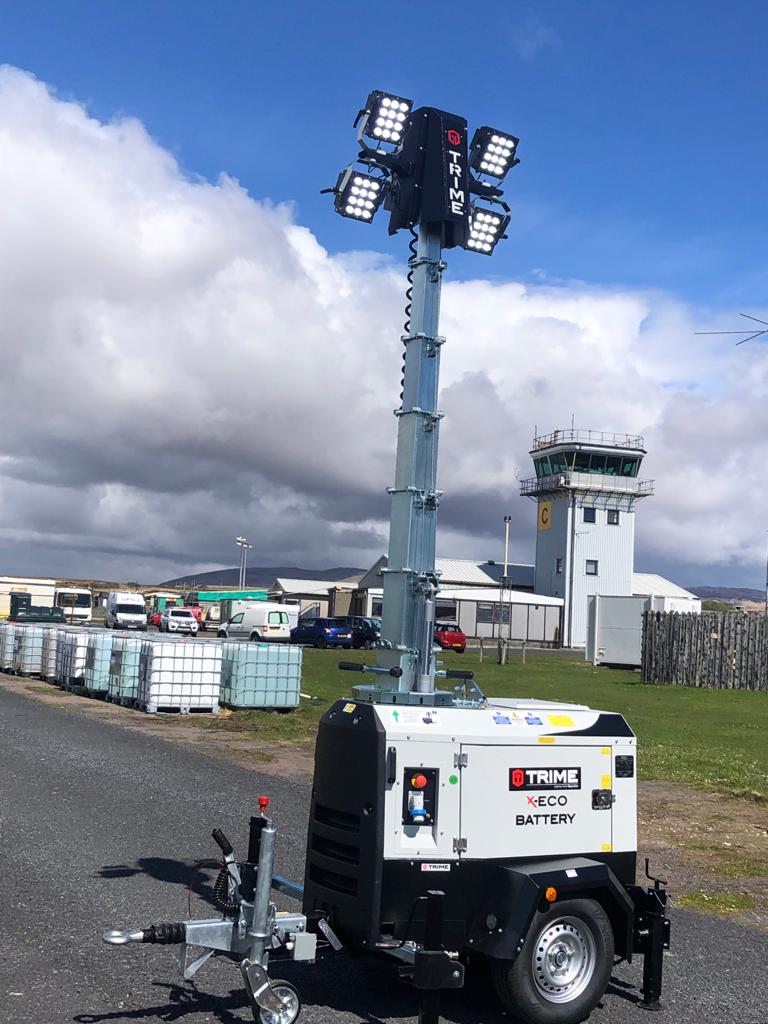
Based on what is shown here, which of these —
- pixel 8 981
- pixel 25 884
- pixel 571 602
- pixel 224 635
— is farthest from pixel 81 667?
pixel 571 602

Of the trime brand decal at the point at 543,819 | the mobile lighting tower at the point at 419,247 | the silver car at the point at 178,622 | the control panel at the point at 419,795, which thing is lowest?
the trime brand decal at the point at 543,819

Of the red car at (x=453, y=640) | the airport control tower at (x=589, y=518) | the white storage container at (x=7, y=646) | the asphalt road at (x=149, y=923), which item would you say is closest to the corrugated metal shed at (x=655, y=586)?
the airport control tower at (x=589, y=518)

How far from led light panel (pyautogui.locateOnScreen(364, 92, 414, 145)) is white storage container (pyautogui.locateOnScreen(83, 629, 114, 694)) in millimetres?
18712

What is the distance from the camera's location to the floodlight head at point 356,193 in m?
9.37

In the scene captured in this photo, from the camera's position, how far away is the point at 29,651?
31.6 m

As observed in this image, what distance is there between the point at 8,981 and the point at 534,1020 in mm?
3213

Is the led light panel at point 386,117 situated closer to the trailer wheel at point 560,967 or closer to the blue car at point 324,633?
the trailer wheel at point 560,967

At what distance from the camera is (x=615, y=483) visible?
70.6 metres

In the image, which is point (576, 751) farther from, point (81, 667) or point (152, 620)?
point (152, 620)

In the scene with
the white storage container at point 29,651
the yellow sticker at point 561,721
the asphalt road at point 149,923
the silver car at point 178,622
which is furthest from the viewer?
the silver car at point 178,622

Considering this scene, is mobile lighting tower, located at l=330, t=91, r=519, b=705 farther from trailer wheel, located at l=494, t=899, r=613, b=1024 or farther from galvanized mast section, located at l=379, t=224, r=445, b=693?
trailer wheel, located at l=494, t=899, r=613, b=1024

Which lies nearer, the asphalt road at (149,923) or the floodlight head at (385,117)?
the asphalt road at (149,923)

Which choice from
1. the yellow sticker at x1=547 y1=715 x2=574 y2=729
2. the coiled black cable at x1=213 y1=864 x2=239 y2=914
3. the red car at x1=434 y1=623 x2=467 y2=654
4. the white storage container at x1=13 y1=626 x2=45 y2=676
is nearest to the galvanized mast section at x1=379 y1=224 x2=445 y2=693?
the yellow sticker at x1=547 y1=715 x2=574 y2=729

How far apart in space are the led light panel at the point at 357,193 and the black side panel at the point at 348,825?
195 inches
